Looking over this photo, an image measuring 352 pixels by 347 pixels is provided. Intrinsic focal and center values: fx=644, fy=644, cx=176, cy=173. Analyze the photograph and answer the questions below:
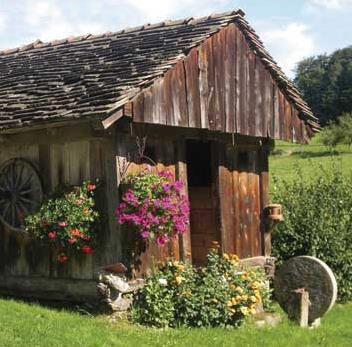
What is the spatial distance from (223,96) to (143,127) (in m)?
2.08

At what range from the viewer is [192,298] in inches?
342

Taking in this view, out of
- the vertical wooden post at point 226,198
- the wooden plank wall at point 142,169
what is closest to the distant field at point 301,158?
the vertical wooden post at point 226,198

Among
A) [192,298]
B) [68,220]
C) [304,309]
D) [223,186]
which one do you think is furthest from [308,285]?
[68,220]

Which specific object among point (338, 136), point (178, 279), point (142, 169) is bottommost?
point (178, 279)

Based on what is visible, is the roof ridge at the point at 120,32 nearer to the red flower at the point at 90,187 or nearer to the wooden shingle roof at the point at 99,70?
the wooden shingle roof at the point at 99,70

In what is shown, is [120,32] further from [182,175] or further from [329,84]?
[329,84]

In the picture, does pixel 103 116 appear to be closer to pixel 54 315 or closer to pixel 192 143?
pixel 54 315

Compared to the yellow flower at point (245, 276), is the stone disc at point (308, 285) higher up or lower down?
lower down

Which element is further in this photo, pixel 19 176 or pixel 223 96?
pixel 223 96

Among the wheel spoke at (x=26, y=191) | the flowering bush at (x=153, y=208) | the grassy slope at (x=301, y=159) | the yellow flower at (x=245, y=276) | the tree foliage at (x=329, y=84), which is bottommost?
the yellow flower at (x=245, y=276)

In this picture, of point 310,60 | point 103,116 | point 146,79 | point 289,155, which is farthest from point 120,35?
point 310,60

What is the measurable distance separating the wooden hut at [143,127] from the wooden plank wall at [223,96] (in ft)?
0.06

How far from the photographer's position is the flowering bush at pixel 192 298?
862 cm

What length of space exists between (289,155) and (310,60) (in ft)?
208
